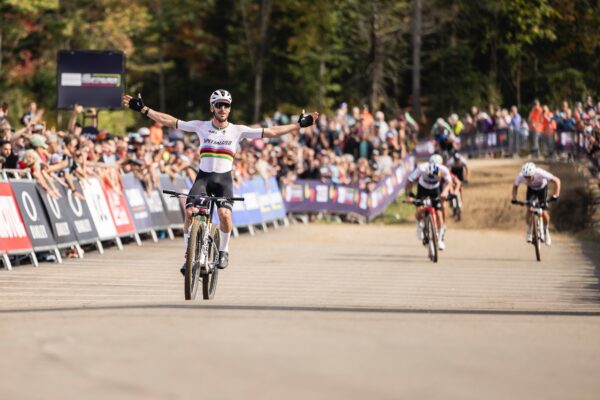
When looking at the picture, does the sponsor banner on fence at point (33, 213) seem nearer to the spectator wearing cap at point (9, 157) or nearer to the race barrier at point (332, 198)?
the spectator wearing cap at point (9, 157)

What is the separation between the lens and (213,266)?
1367 centimetres

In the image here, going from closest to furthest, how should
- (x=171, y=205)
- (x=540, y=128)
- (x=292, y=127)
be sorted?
(x=292, y=127) → (x=171, y=205) → (x=540, y=128)

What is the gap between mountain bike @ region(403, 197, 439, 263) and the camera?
2256cm

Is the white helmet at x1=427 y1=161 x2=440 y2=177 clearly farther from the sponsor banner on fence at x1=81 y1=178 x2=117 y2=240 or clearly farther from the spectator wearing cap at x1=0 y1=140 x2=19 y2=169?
the spectator wearing cap at x1=0 y1=140 x2=19 y2=169

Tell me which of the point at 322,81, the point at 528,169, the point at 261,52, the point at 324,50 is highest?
the point at 324,50

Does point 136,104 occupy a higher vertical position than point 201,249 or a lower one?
higher

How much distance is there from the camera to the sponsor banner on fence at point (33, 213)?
771 inches

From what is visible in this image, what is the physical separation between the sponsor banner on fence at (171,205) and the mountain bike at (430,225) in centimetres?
637

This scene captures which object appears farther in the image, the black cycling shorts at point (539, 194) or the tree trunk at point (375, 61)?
the tree trunk at point (375, 61)

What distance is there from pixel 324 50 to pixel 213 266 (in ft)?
191

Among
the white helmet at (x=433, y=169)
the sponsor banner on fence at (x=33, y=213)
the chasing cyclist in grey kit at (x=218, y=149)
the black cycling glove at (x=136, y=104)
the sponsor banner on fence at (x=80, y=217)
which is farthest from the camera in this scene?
the white helmet at (x=433, y=169)

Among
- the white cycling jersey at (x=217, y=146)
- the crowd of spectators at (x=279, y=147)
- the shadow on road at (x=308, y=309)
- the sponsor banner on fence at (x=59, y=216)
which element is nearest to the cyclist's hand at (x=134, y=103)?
the white cycling jersey at (x=217, y=146)

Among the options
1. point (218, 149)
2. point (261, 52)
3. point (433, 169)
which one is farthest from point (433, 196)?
point (261, 52)

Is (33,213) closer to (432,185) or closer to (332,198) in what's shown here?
(432,185)
